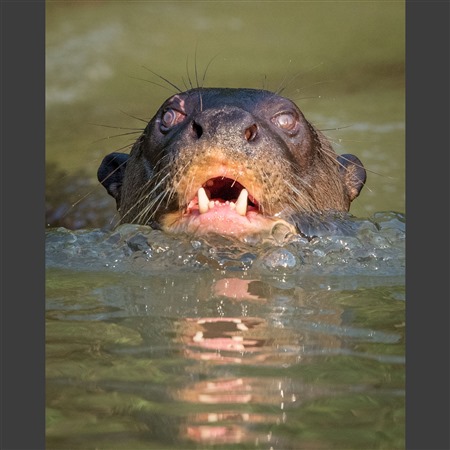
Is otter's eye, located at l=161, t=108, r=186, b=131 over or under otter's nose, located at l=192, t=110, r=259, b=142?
over

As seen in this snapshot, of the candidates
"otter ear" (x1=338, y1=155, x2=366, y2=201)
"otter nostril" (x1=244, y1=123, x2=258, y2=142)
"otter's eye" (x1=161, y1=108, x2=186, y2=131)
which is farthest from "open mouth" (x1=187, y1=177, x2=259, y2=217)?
"otter ear" (x1=338, y1=155, x2=366, y2=201)

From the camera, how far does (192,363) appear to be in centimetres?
290

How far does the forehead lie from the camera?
5059 millimetres

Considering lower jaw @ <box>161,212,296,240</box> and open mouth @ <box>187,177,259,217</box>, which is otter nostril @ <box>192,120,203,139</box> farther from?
lower jaw @ <box>161,212,296,240</box>

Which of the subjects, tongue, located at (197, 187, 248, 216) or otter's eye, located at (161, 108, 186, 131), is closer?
tongue, located at (197, 187, 248, 216)

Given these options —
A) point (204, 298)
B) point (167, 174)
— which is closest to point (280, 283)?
point (204, 298)

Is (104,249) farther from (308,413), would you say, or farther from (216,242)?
(308,413)

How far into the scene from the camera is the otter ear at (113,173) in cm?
624

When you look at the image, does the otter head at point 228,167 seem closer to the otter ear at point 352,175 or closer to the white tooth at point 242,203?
the white tooth at point 242,203

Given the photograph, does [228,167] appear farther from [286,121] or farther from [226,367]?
[226,367]

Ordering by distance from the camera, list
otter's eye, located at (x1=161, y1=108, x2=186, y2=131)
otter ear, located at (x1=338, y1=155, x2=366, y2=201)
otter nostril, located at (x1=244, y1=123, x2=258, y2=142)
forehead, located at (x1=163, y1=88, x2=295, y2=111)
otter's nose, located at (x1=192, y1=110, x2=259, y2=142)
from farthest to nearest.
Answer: otter ear, located at (x1=338, y1=155, x2=366, y2=201) < otter's eye, located at (x1=161, y1=108, x2=186, y2=131) < forehead, located at (x1=163, y1=88, x2=295, y2=111) < otter nostril, located at (x1=244, y1=123, x2=258, y2=142) < otter's nose, located at (x1=192, y1=110, x2=259, y2=142)

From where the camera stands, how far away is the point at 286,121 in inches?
206

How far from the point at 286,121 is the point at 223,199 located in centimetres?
64

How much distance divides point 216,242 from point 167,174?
0.46 metres
